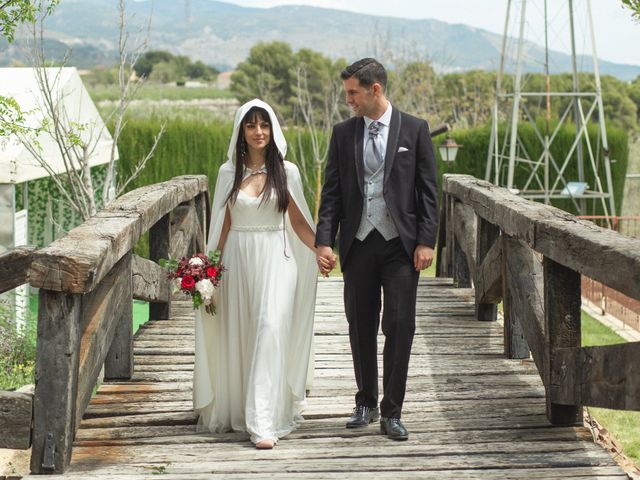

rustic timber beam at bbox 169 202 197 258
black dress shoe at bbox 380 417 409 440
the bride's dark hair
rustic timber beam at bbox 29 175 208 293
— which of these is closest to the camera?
rustic timber beam at bbox 29 175 208 293

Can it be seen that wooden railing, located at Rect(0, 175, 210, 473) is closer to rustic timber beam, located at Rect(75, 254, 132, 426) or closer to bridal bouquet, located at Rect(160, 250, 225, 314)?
rustic timber beam, located at Rect(75, 254, 132, 426)

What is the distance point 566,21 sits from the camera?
18.8 metres

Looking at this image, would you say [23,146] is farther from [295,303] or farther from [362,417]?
[362,417]

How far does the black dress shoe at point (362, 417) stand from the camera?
198 inches

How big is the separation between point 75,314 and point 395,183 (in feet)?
5.13

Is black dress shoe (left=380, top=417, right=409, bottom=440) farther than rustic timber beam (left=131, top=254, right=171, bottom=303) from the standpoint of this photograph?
No

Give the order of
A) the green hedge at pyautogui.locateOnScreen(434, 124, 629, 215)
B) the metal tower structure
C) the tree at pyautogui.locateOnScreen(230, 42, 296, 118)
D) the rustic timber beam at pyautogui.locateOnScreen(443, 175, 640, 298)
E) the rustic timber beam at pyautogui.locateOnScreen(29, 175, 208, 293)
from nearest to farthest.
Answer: the rustic timber beam at pyautogui.locateOnScreen(443, 175, 640, 298), the rustic timber beam at pyautogui.locateOnScreen(29, 175, 208, 293), the metal tower structure, the green hedge at pyautogui.locateOnScreen(434, 124, 629, 215), the tree at pyautogui.locateOnScreen(230, 42, 296, 118)

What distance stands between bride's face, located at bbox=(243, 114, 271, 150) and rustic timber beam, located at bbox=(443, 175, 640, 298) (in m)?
1.36

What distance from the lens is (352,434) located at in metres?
4.90

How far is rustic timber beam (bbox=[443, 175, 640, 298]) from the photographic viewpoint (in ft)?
12.1

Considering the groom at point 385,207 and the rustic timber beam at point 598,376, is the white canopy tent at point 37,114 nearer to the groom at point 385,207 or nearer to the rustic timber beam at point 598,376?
the groom at point 385,207

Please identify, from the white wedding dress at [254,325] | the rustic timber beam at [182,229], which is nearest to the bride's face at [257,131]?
the white wedding dress at [254,325]

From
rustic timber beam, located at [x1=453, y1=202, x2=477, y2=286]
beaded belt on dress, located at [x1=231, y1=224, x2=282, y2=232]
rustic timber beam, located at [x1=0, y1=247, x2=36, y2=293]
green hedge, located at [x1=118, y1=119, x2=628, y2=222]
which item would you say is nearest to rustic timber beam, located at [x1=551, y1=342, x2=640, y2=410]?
beaded belt on dress, located at [x1=231, y1=224, x2=282, y2=232]

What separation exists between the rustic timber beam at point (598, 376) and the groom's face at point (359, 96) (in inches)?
56.3
